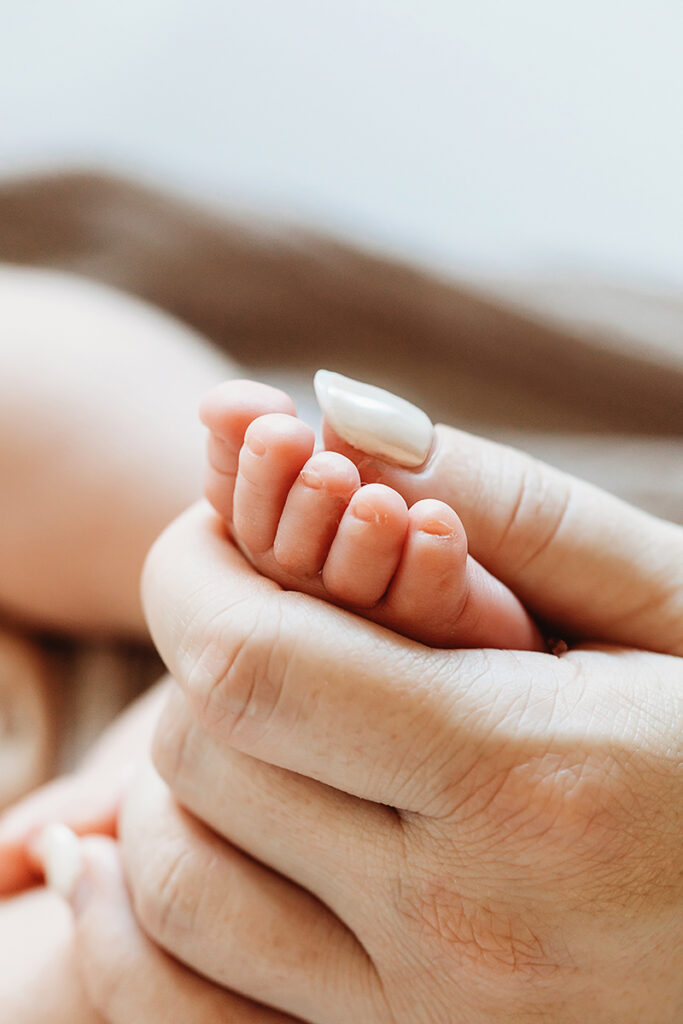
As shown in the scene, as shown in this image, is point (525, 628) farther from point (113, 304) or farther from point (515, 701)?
point (113, 304)

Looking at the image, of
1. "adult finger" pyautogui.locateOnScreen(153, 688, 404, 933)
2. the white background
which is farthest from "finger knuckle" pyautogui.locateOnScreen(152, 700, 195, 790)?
the white background

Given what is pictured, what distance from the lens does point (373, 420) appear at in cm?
47

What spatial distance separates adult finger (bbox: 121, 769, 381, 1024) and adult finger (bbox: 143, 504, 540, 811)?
5.7 inches

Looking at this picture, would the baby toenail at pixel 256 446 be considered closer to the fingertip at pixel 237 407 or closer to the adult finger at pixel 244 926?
the fingertip at pixel 237 407

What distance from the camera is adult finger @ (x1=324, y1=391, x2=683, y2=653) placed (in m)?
0.51

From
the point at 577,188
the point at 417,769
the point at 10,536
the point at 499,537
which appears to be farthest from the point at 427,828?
the point at 577,188

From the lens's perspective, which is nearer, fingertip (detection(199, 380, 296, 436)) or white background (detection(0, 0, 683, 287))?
fingertip (detection(199, 380, 296, 436))

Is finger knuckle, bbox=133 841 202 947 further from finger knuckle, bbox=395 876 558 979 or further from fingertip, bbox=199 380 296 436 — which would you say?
fingertip, bbox=199 380 296 436

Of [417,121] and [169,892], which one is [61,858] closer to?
[169,892]

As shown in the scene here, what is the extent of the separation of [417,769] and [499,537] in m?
0.14

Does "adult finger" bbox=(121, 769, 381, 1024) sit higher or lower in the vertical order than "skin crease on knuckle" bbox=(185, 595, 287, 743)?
lower

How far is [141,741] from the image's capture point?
79cm

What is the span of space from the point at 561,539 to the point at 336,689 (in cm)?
17

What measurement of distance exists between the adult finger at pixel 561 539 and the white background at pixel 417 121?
454 millimetres
